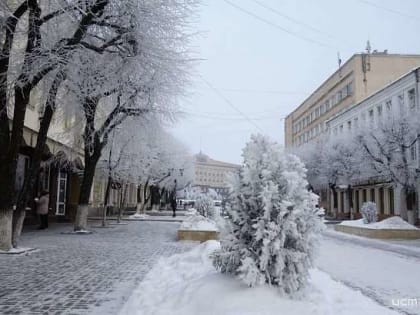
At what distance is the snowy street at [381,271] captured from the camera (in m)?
7.72

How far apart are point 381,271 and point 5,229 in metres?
8.98

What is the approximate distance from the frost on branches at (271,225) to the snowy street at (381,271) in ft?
2.54

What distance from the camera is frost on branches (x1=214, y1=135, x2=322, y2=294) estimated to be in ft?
18.4

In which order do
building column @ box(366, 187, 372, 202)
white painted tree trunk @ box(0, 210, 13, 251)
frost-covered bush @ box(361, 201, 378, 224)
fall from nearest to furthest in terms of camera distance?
white painted tree trunk @ box(0, 210, 13, 251), frost-covered bush @ box(361, 201, 378, 224), building column @ box(366, 187, 372, 202)

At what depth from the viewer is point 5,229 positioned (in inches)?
451

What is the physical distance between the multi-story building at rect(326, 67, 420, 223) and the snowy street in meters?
13.5

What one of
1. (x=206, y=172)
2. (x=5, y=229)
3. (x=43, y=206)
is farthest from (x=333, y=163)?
(x=206, y=172)

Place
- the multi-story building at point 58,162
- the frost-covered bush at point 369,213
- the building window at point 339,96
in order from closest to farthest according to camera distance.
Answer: the multi-story building at point 58,162 < the frost-covered bush at point 369,213 < the building window at point 339,96

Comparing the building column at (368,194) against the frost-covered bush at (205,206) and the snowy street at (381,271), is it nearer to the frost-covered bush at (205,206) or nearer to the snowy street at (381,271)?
the snowy street at (381,271)

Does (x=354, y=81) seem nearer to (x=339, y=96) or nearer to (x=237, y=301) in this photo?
(x=339, y=96)

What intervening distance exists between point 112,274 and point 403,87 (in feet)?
105

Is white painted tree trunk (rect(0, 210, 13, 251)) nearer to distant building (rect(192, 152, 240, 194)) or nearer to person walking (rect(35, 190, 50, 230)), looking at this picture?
person walking (rect(35, 190, 50, 230))

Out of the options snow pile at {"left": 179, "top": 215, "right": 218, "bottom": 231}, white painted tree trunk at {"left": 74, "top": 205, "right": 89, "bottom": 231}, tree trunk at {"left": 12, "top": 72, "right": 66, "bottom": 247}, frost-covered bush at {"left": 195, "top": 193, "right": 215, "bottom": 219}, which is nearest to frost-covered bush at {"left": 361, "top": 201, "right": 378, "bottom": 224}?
frost-covered bush at {"left": 195, "top": 193, "right": 215, "bottom": 219}

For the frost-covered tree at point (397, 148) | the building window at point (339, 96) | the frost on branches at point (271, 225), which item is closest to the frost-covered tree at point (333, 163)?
the frost-covered tree at point (397, 148)
